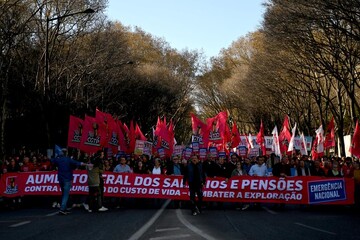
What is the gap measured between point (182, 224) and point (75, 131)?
10.5 metres

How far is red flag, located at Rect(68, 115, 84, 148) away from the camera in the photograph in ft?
72.1

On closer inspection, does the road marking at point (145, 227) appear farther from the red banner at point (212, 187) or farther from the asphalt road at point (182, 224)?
the red banner at point (212, 187)

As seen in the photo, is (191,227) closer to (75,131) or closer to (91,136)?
Result: (91,136)

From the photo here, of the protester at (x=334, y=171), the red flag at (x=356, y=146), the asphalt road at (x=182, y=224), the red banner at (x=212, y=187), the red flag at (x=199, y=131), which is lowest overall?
the asphalt road at (x=182, y=224)

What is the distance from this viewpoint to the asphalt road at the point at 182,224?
10.7 metres

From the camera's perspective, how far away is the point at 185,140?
97.6 metres

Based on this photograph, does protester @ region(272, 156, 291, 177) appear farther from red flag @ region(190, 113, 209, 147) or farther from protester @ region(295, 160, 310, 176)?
red flag @ region(190, 113, 209, 147)

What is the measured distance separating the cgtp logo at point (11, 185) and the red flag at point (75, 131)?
407 centimetres

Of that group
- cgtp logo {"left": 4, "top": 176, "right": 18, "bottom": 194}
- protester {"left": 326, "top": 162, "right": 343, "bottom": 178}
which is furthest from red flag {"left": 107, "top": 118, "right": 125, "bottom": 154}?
protester {"left": 326, "top": 162, "right": 343, "bottom": 178}

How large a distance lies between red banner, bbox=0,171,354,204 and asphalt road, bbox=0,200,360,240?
0.38m

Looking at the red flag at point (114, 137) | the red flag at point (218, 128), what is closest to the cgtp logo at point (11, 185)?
the red flag at point (114, 137)

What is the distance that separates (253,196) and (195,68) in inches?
1899

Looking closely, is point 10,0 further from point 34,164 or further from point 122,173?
point 122,173

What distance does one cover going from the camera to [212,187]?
17.6m
